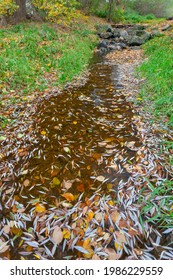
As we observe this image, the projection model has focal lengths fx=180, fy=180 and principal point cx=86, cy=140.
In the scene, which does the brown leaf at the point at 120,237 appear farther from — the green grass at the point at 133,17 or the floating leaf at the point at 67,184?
the green grass at the point at 133,17

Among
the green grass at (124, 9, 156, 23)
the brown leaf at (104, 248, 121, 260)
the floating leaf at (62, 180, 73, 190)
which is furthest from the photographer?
the green grass at (124, 9, 156, 23)

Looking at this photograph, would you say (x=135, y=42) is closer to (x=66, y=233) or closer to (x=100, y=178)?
(x=100, y=178)

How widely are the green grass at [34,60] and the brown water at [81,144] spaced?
1.16 m

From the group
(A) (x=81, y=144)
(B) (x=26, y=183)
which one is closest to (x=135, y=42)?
(A) (x=81, y=144)

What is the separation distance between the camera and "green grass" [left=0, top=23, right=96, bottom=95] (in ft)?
16.6

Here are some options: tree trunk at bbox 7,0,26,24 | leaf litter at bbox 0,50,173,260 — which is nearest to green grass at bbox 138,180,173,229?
leaf litter at bbox 0,50,173,260

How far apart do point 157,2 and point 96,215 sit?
30.6 metres

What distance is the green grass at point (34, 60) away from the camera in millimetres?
5070

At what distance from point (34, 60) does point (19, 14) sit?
4967 mm

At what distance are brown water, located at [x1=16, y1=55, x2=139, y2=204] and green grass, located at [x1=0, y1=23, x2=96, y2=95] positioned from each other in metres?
1.16

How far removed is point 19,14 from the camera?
929 centimetres

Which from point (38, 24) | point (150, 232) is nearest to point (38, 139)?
point (150, 232)

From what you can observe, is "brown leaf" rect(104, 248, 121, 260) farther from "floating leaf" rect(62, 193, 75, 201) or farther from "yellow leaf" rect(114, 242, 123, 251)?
"floating leaf" rect(62, 193, 75, 201)
